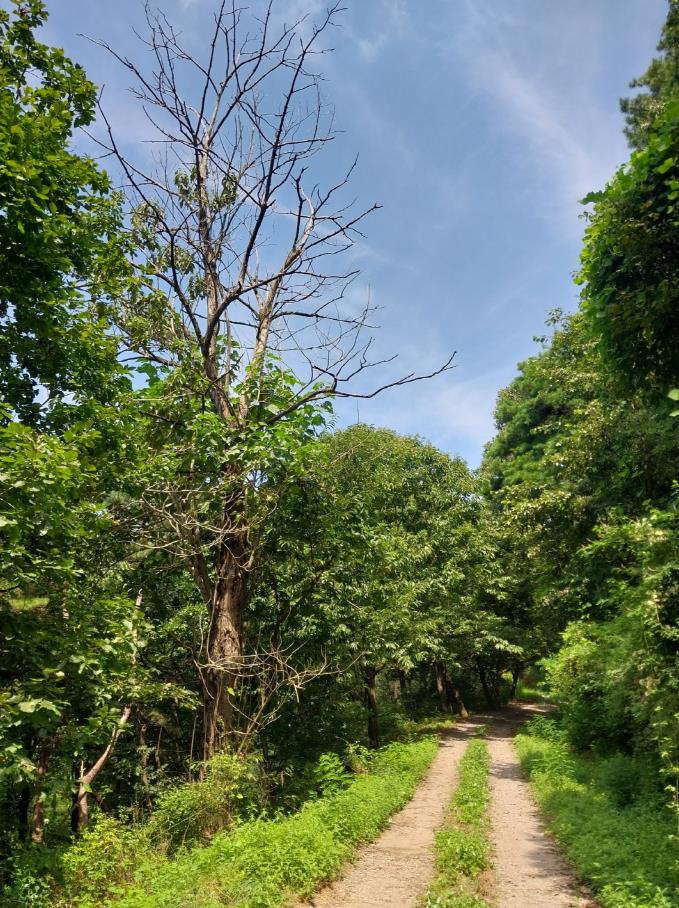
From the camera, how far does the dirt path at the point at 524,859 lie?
640 centimetres

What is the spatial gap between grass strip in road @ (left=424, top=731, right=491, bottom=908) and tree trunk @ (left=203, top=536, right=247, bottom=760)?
3.40 meters

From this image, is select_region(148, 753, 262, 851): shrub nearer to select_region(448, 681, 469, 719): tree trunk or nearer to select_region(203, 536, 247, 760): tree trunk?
select_region(203, 536, 247, 760): tree trunk

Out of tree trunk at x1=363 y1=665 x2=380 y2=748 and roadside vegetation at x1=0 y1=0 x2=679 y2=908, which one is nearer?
roadside vegetation at x1=0 y1=0 x2=679 y2=908

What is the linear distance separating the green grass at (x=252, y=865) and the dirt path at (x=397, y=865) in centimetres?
22

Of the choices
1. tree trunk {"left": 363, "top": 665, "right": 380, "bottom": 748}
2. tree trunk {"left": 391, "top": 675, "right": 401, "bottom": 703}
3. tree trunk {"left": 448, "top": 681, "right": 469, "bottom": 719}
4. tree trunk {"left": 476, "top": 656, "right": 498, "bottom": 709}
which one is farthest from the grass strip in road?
tree trunk {"left": 476, "top": 656, "right": 498, "bottom": 709}

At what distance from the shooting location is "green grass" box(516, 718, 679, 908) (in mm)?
5754

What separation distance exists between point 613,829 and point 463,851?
2158 mm

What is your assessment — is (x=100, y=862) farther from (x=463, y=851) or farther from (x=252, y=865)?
(x=463, y=851)

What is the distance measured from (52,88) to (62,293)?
2.78 metres

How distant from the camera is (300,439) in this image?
29.7 feet

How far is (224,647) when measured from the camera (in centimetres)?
823

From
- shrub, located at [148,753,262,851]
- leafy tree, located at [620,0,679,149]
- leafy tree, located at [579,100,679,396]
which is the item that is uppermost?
leafy tree, located at [620,0,679,149]

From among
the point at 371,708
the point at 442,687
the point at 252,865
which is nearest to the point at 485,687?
the point at 442,687

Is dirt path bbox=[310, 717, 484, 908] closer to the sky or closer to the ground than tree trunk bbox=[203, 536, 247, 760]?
closer to the ground
